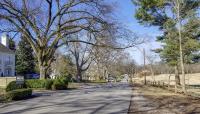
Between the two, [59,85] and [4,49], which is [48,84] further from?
[4,49]

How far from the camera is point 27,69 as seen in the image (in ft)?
283

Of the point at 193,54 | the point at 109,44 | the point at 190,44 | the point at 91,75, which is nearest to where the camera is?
the point at 190,44

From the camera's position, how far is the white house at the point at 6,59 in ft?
269

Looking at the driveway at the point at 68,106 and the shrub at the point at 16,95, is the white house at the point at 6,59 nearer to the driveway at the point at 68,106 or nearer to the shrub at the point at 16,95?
the shrub at the point at 16,95

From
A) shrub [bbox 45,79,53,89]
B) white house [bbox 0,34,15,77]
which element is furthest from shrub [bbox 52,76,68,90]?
white house [bbox 0,34,15,77]

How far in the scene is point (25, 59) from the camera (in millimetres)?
86500

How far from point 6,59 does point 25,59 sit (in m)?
4.44

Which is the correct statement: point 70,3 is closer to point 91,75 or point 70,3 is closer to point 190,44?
point 190,44

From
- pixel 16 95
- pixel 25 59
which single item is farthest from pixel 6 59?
pixel 16 95

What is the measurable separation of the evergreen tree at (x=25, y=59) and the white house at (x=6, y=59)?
5.22 ft

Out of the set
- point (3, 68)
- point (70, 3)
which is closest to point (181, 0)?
point (70, 3)

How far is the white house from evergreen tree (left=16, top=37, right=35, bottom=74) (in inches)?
62.6

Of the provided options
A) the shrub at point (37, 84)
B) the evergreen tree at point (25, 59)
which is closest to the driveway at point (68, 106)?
the shrub at point (37, 84)

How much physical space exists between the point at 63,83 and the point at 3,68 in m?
42.6
